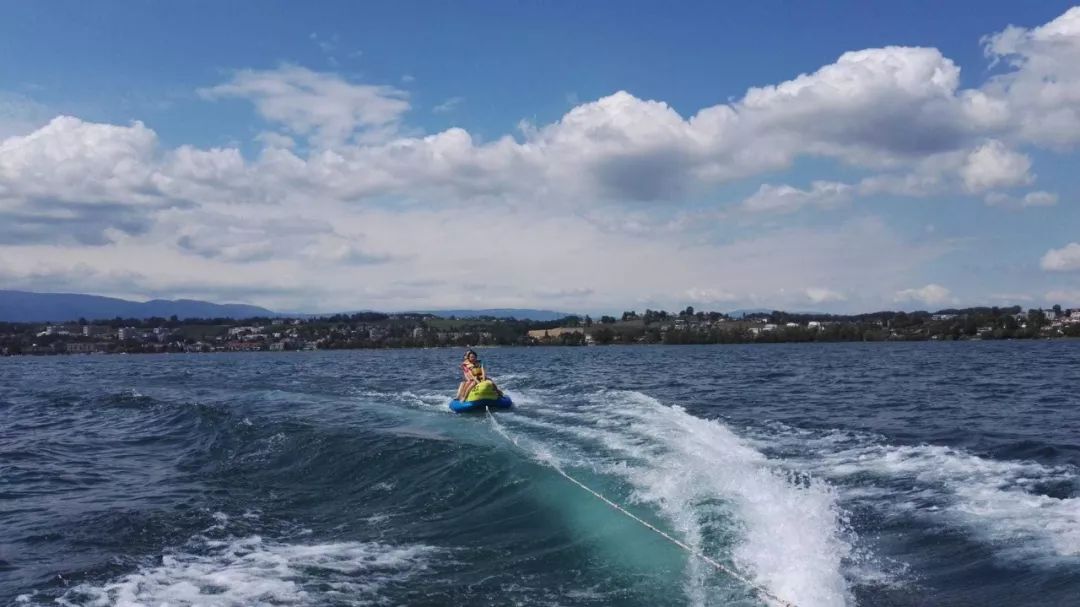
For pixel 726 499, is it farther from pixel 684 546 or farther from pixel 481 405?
pixel 481 405

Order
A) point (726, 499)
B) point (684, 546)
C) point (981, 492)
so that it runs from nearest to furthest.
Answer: point (684, 546), point (726, 499), point (981, 492)

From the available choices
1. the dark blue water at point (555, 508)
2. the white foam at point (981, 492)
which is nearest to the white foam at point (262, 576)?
the dark blue water at point (555, 508)

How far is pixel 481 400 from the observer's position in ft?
103

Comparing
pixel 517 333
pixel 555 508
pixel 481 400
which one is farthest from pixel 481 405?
pixel 517 333

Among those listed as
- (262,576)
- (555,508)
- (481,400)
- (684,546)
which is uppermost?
(481,400)

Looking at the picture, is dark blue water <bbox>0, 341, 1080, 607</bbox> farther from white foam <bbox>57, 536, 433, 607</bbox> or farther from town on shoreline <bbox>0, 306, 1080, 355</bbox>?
town on shoreline <bbox>0, 306, 1080, 355</bbox>

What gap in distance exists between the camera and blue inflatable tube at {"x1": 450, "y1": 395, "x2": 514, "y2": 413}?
102 ft

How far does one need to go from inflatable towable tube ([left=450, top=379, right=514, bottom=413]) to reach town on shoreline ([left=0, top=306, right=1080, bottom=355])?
130 meters

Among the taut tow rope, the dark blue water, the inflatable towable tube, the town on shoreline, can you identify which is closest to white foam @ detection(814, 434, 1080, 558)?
the dark blue water

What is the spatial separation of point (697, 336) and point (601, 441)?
143 metres

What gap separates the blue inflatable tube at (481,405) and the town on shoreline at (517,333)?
130 meters

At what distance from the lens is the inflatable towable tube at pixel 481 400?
31.2 meters

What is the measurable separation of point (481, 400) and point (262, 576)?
1975 centimetres

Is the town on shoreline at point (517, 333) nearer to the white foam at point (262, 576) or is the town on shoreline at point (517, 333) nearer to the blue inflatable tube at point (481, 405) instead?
the blue inflatable tube at point (481, 405)
